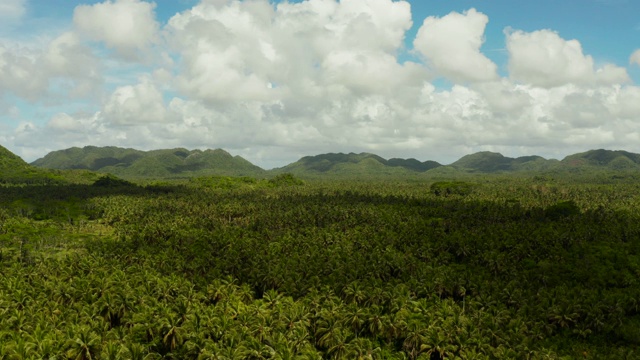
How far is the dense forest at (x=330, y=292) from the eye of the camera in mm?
68562

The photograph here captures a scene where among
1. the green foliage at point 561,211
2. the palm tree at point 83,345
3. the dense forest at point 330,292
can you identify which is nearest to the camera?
the palm tree at point 83,345

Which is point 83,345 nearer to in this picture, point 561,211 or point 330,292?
point 330,292

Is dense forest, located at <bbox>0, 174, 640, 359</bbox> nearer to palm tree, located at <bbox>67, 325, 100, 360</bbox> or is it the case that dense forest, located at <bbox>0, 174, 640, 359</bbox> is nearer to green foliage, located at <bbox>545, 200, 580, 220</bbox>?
palm tree, located at <bbox>67, 325, 100, 360</bbox>

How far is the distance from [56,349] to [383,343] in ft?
177

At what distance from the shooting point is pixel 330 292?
88438 mm

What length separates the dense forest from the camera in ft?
225

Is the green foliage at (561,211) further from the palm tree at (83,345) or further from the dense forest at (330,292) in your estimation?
the palm tree at (83,345)

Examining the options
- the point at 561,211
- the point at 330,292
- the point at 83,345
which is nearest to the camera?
the point at 83,345

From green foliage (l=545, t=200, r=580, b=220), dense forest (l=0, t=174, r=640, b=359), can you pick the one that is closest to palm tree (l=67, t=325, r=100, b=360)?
dense forest (l=0, t=174, r=640, b=359)

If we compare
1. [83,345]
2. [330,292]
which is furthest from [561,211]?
[83,345]

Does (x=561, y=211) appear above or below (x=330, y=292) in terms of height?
above

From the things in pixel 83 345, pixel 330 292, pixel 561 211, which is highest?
pixel 561 211

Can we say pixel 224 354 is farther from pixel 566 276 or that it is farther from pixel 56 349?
pixel 566 276

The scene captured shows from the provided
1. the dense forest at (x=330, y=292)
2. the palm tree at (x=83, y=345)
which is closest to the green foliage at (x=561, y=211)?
the dense forest at (x=330, y=292)
